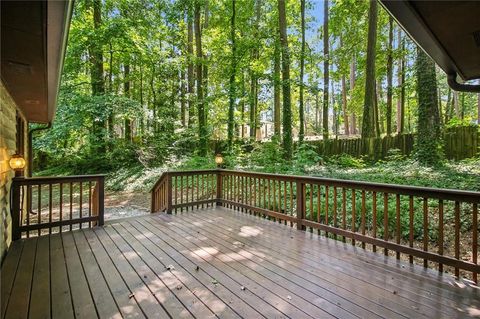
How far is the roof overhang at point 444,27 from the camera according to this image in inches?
63.6

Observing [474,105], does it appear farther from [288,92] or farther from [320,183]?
[320,183]

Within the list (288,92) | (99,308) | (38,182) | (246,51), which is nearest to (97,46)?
(246,51)

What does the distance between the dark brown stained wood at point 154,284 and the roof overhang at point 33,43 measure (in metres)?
2.23

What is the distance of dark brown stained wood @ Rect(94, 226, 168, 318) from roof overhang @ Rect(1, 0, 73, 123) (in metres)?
2.19

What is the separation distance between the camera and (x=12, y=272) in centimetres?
300

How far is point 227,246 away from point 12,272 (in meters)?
2.44

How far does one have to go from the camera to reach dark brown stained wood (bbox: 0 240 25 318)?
247 centimetres

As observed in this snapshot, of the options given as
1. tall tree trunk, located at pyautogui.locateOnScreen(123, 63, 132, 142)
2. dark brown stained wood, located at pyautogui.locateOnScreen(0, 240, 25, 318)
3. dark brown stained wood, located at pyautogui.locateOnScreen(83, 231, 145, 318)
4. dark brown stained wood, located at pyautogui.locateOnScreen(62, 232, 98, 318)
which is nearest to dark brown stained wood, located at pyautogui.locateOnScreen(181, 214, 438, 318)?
dark brown stained wood, located at pyautogui.locateOnScreen(83, 231, 145, 318)

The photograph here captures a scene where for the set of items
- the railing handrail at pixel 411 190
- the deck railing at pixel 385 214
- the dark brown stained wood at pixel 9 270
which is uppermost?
the railing handrail at pixel 411 190

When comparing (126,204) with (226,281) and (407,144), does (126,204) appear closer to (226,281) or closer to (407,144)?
(226,281)

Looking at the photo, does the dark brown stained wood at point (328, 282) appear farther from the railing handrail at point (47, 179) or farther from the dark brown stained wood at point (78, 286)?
the railing handrail at point (47, 179)

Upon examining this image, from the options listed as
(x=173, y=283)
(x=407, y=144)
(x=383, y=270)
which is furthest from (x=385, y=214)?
(x=407, y=144)

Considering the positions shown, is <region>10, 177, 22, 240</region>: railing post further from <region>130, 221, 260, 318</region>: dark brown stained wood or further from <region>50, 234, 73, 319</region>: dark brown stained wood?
<region>130, 221, 260, 318</region>: dark brown stained wood

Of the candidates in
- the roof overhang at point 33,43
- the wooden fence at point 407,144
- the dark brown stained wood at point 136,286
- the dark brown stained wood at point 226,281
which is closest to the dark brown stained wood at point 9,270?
the dark brown stained wood at point 136,286
